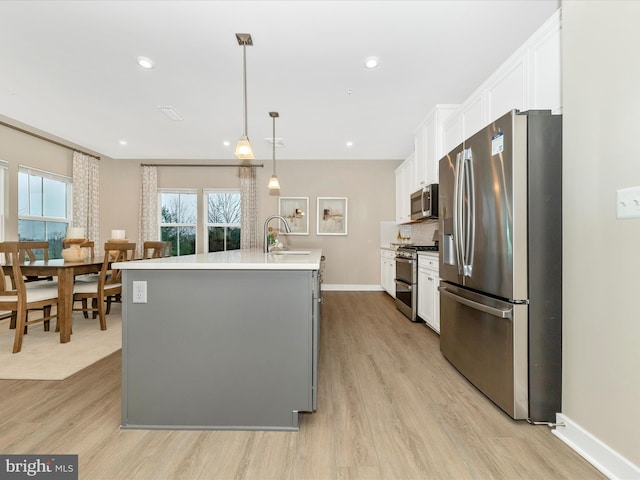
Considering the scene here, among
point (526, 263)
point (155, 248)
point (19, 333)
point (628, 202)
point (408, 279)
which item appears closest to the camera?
point (628, 202)

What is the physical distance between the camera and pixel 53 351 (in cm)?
269

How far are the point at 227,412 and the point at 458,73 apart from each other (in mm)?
3562

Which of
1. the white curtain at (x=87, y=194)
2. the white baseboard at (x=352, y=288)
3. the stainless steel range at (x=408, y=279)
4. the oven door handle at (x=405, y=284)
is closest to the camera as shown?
the stainless steel range at (x=408, y=279)

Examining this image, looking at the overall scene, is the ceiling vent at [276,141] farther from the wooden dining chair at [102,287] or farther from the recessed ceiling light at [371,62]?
the wooden dining chair at [102,287]

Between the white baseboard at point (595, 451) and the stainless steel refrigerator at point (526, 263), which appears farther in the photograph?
the stainless steel refrigerator at point (526, 263)

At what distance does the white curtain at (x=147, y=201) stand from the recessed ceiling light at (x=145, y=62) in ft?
12.1

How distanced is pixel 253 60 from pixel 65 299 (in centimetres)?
295

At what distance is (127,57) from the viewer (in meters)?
2.84

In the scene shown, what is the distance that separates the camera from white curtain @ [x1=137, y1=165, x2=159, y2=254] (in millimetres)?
6195

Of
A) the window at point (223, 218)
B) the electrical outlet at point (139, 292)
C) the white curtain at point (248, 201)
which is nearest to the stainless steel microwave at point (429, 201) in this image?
the electrical outlet at point (139, 292)

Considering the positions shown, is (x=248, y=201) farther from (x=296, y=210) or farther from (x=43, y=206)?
(x=43, y=206)

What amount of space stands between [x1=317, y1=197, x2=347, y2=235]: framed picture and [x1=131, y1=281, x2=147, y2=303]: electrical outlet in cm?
475

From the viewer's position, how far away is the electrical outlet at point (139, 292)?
1.59 meters

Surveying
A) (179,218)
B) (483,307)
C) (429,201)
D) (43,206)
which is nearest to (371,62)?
(429,201)
